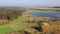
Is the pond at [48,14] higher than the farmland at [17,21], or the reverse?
the pond at [48,14]

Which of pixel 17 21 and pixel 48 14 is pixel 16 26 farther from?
pixel 48 14

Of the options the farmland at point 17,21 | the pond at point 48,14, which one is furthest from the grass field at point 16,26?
the pond at point 48,14

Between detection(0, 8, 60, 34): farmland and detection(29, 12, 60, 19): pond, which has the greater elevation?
detection(29, 12, 60, 19): pond

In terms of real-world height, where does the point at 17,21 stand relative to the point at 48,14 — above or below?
below

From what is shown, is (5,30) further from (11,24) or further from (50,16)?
(50,16)

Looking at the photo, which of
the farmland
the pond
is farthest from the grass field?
the pond

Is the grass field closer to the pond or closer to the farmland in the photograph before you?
the farmland

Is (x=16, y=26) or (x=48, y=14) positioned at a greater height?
(x=48, y=14)

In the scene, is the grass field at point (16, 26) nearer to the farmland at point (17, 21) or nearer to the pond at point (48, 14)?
the farmland at point (17, 21)

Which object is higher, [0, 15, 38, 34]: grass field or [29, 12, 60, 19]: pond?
[29, 12, 60, 19]: pond

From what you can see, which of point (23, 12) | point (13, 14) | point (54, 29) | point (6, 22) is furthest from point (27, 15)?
point (54, 29)

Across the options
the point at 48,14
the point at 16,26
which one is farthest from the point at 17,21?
the point at 48,14
